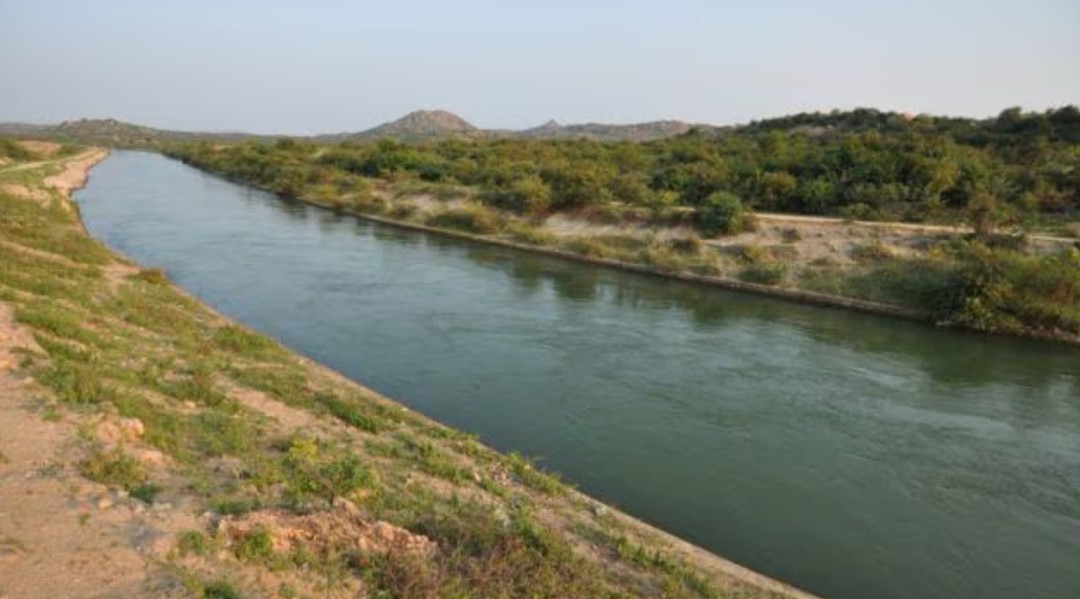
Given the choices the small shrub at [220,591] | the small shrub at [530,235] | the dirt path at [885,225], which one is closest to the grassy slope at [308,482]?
the small shrub at [220,591]

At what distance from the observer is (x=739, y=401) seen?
14562 millimetres

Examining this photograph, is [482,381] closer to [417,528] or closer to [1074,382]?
[417,528]

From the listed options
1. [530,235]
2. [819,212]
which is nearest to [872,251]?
[819,212]

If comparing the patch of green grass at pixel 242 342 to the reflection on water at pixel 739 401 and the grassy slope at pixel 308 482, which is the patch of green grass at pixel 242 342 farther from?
the reflection on water at pixel 739 401

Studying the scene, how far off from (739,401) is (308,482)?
945 centimetres

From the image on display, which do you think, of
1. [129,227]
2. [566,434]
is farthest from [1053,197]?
[129,227]

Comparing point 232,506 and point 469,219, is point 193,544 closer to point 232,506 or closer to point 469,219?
point 232,506

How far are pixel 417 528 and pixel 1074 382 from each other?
56.1ft

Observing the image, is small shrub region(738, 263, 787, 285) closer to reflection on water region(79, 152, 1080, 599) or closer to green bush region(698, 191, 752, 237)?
reflection on water region(79, 152, 1080, 599)

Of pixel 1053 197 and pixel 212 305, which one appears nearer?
pixel 212 305

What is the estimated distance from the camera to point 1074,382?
17094 mm

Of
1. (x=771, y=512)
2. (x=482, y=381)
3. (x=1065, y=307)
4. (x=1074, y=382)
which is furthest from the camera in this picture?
(x=1065, y=307)

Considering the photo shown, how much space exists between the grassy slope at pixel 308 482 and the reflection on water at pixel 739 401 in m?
2.01

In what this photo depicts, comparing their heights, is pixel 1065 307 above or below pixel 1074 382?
above
